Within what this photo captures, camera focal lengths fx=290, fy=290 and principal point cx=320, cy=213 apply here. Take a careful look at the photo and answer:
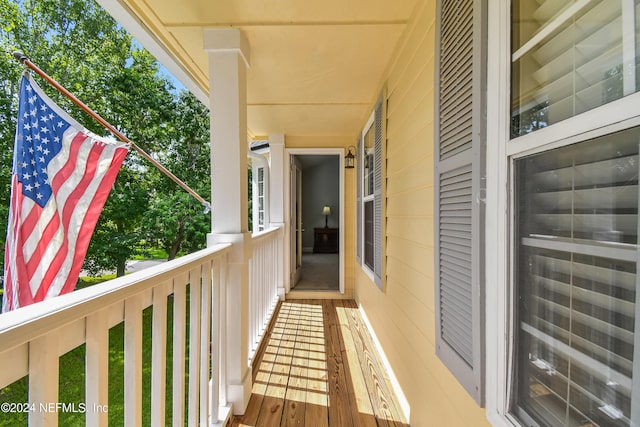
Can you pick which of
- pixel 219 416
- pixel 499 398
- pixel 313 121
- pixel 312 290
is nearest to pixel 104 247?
pixel 312 290

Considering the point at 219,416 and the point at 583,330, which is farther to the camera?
the point at 219,416

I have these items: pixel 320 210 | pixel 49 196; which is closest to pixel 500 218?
pixel 49 196

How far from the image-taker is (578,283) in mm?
635

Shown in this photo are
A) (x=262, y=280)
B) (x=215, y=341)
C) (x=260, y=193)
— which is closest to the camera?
(x=215, y=341)

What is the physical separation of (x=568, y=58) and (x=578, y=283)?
1.64 ft

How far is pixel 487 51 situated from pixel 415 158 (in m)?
0.85

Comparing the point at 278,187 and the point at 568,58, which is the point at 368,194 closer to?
the point at 278,187

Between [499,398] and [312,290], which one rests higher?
[499,398]

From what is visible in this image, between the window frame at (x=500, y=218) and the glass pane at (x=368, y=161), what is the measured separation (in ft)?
7.10

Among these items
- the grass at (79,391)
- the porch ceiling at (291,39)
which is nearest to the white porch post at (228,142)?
the porch ceiling at (291,39)

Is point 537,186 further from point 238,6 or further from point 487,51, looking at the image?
point 238,6

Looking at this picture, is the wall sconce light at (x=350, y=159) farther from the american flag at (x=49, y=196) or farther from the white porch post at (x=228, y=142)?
the american flag at (x=49, y=196)

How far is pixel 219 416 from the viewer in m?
1.68

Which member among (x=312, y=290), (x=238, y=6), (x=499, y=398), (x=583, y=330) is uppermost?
(x=238, y=6)
